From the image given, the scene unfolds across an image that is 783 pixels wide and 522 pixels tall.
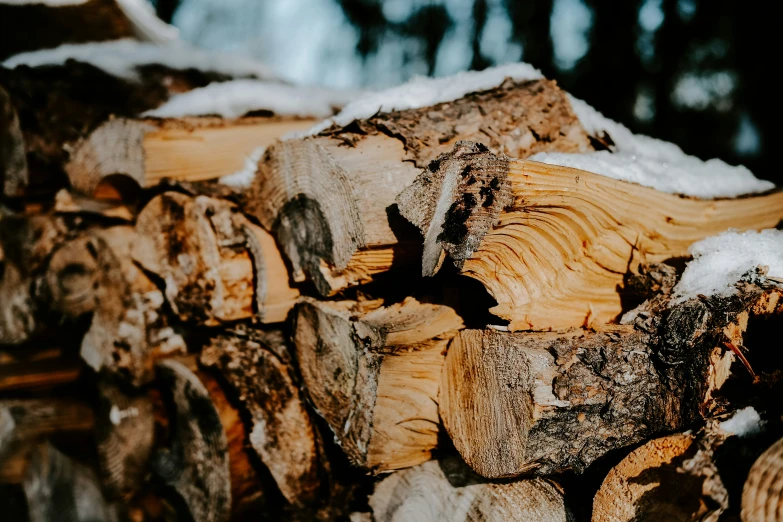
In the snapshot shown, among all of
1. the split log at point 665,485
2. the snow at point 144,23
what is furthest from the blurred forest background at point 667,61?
the split log at point 665,485

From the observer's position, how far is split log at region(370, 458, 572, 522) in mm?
986

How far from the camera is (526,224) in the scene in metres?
0.96

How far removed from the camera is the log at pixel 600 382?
865mm

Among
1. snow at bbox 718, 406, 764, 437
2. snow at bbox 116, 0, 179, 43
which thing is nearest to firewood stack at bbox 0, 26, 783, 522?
snow at bbox 718, 406, 764, 437

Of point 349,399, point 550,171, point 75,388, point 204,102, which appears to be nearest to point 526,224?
point 550,171

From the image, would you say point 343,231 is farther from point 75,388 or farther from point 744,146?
point 744,146

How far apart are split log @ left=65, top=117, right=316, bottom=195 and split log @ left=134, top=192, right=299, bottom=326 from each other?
0.36ft

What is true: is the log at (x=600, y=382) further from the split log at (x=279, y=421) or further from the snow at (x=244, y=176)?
the snow at (x=244, y=176)

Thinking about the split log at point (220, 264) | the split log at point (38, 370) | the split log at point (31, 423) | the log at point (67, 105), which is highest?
the log at point (67, 105)

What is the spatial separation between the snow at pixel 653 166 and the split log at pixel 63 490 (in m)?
2.22

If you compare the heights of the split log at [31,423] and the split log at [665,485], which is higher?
the split log at [665,485]

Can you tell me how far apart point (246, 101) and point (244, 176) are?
514mm

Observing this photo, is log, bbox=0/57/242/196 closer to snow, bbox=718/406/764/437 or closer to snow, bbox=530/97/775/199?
snow, bbox=530/97/775/199

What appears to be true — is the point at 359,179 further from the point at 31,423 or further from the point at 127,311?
the point at 31,423
